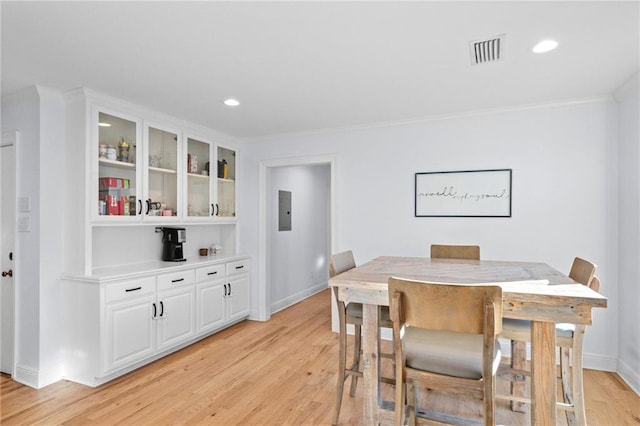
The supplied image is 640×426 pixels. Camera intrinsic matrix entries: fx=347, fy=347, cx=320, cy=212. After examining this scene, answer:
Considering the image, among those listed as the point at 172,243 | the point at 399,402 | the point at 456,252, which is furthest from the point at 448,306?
the point at 172,243

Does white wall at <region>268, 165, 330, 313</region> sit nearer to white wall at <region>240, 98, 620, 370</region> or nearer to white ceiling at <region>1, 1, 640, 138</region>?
white wall at <region>240, 98, 620, 370</region>

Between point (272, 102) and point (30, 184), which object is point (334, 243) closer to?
point (272, 102)

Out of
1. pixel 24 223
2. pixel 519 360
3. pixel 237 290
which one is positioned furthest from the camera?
pixel 237 290

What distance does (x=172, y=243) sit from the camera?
3631 mm

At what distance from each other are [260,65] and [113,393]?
262cm

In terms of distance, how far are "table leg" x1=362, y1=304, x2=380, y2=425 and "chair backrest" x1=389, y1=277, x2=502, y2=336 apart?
1.24 feet

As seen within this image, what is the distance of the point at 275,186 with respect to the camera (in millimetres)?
4898

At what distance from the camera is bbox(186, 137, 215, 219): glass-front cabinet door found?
Answer: 12.4 feet

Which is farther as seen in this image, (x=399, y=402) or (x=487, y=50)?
(x=487, y=50)

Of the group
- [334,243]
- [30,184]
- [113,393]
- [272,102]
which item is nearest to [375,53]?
[272,102]

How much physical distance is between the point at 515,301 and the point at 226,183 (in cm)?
353

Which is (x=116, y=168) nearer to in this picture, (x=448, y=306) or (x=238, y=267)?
(x=238, y=267)

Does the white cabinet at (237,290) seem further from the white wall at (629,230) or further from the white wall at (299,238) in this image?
the white wall at (629,230)

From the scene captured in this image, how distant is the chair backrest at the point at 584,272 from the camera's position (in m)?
1.92
